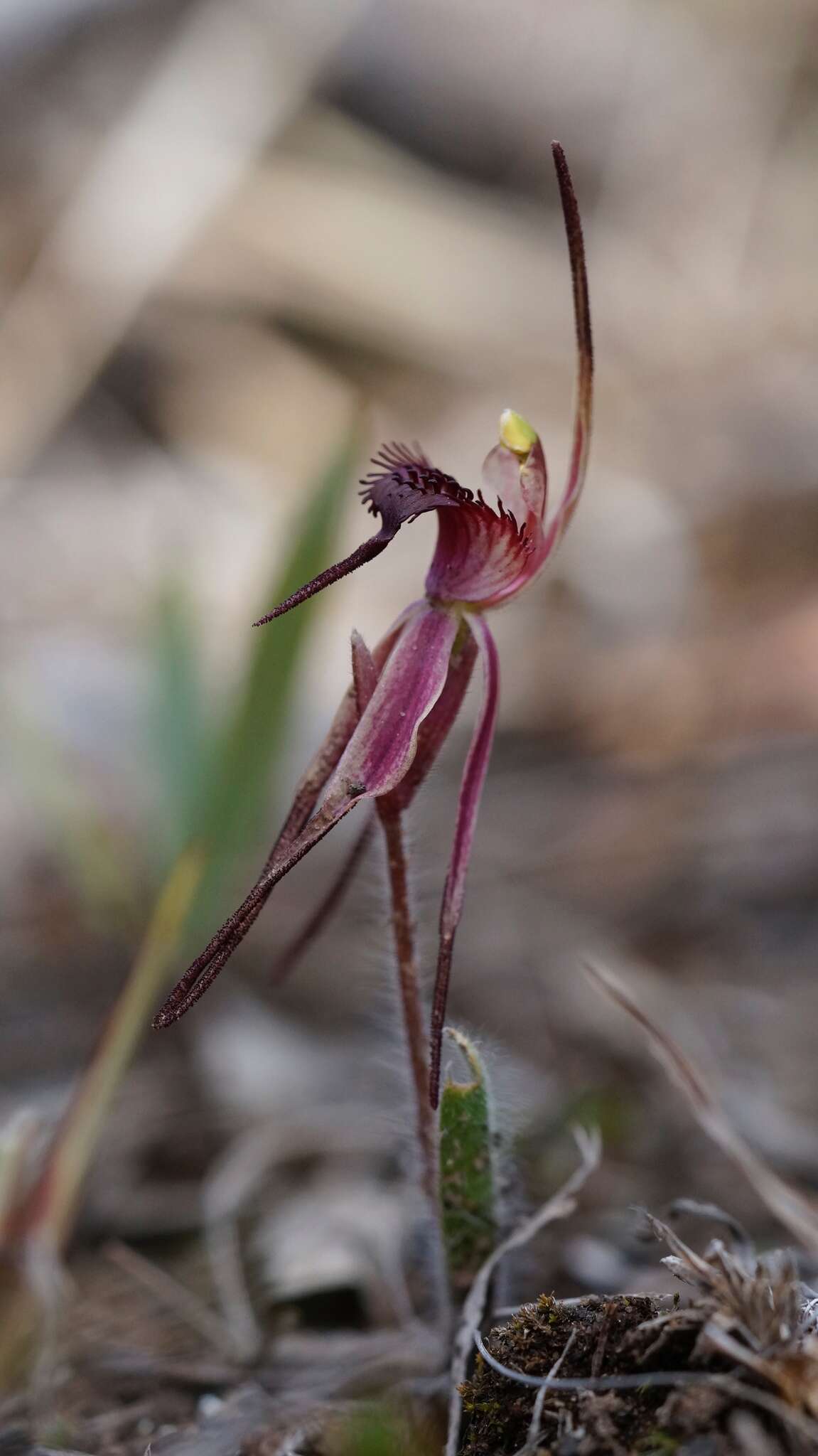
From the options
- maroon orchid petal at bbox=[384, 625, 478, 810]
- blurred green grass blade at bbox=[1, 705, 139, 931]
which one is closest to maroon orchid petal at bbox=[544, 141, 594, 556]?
maroon orchid petal at bbox=[384, 625, 478, 810]

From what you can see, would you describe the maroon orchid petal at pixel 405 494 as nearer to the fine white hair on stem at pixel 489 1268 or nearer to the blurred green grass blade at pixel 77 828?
the fine white hair on stem at pixel 489 1268

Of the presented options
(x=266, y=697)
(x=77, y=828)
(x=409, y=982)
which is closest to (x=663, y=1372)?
(x=409, y=982)

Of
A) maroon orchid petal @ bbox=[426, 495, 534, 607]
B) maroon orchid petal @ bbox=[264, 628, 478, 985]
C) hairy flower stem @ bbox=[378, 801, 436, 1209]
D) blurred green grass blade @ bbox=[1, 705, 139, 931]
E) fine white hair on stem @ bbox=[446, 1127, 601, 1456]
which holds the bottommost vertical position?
blurred green grass blade @ bbox=[1, 705, 139, 931]

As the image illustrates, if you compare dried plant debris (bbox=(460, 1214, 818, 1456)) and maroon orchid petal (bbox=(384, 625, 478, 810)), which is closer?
dried plant debris (bbox=(460, 1214, 818, 1456))

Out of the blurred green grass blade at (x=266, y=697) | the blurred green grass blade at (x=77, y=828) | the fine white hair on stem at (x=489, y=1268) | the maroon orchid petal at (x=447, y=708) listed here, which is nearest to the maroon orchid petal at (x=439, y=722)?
the maroon orchid petal at (x=447, y=708)

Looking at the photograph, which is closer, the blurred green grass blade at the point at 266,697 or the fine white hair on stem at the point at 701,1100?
the fine white hair on stem at the point at 701,1100

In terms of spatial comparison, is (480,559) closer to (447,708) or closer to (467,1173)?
(447,708)

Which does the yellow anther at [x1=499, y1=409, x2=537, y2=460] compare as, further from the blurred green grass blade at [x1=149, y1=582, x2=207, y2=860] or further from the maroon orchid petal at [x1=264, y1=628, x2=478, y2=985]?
the blurred green grass blade at [x1=149, y1=582, x2=207, y2=860]
